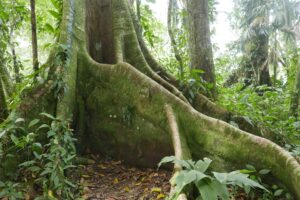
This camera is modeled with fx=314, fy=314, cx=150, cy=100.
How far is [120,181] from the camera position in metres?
4.06

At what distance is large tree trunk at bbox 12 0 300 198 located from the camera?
3555 mm

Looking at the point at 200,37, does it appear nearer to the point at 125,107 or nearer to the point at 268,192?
the point at 125,107

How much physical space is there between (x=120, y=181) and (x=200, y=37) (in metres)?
2.86

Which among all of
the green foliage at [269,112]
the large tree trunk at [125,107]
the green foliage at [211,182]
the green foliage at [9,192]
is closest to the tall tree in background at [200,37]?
the green foliage at [269,112]

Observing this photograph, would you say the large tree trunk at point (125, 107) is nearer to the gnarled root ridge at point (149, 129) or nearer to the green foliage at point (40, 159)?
the gnarled root ridge at point (149, 129)

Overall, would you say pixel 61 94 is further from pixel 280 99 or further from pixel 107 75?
pixel 280 99

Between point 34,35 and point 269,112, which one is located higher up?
point 34,35

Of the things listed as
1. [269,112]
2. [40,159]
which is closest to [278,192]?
[40,159]

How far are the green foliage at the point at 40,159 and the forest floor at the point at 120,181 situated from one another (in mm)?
382

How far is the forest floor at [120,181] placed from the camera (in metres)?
3.60

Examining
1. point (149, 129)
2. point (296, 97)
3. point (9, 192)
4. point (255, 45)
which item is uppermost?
point (255, 45)

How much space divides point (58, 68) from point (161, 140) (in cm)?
164

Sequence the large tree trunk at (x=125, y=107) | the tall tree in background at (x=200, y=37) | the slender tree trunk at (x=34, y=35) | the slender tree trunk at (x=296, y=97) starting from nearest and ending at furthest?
the large tree trunk at (x=125, y=107) → the slender tree trunk at (x=34, y=35) → the tall tree in background at (x=200, y=37) → the slender tree trunk at (x=296, y=97)

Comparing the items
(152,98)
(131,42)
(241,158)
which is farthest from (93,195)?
(131,42)
